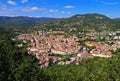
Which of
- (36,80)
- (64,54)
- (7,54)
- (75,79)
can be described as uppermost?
(7,54)

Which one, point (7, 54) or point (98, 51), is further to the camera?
point (98, 51)

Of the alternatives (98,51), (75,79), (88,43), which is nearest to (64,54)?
(98,51)

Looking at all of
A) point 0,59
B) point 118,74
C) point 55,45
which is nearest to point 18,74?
point 0,59

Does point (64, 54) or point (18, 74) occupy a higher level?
point (18, 74)

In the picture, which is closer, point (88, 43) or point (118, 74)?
point (118, 74)

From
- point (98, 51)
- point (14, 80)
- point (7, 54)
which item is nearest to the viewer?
point (14, 80)

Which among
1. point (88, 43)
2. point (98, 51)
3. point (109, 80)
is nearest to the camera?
point (109, 80)

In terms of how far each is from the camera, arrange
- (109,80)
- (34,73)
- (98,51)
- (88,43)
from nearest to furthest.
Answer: (34,73)
(109,80)
(98,51)
(88,43)

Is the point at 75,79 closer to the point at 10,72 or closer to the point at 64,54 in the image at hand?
the point at 10,72

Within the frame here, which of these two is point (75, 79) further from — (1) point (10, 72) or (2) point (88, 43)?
(2) point (88, 43)
